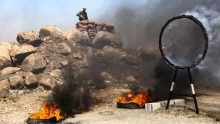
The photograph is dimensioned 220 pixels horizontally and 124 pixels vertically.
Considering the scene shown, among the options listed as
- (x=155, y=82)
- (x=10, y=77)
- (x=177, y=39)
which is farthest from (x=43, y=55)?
(x=177, y=39)

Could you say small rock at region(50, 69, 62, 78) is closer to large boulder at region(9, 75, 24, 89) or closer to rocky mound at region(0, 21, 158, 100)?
rocky mound at region(0, 21, 158, 100)

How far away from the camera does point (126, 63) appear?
30.4m

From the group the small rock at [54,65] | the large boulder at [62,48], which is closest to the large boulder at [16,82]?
the small rock at [54,65]

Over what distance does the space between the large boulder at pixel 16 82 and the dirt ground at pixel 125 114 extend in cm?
373

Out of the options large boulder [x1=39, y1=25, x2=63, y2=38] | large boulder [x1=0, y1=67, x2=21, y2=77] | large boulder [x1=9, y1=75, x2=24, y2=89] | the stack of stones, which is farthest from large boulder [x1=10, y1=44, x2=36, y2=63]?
the stack of stones

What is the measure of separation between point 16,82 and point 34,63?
2930 millimetres

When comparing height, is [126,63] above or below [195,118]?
above

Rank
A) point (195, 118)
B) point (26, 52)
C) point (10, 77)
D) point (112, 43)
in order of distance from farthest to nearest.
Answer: point (112, 43) → point (26, 52) → point (10, 77) → point (195, 118)

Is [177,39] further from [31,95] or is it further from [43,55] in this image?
[43,55]

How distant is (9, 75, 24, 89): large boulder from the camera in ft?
83.5

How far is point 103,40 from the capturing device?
32.1 m

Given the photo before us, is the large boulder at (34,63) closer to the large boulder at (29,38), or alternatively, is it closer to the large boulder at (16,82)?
the large boulder at (16,82)

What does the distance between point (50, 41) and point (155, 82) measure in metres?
11.0

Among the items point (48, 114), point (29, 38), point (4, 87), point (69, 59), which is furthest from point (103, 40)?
point (48, 114)
